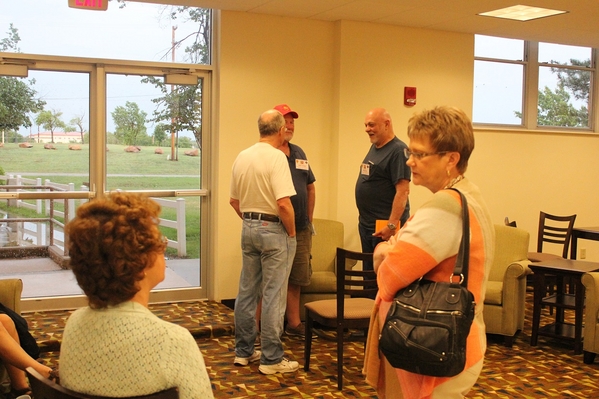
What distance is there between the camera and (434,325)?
1.93m

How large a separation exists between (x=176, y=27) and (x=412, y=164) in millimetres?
4635

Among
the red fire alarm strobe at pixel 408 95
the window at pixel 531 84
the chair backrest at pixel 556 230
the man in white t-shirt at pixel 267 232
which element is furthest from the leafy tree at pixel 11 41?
the chair backrest at pixel 556 230

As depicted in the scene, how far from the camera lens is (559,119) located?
8406 mm

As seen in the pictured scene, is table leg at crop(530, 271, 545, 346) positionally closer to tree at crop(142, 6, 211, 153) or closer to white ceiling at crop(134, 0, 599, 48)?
white ceiling at crop(134, 0, 599, 48)

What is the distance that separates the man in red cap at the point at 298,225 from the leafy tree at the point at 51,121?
2.04m

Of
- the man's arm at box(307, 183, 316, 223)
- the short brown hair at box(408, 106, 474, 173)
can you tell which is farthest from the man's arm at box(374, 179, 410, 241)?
the short brown hair at box(408, 106, 474, 173)

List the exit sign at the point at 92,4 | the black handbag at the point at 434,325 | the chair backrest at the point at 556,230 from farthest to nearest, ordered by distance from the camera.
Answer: the chair backrest at the point at 556,230
the exit sign at the point at 92,4
the black handbag at the point at 434,325

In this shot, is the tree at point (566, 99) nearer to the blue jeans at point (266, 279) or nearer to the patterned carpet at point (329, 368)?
the patterned carpet at point (329, 368)

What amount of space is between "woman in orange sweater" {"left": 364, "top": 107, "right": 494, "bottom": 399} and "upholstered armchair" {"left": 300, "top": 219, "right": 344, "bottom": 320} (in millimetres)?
3403

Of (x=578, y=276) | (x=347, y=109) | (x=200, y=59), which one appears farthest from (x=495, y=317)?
(x=200, y=59)

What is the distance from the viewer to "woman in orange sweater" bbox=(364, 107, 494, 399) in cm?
199

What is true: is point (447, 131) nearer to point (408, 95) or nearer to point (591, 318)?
point (591, 318)

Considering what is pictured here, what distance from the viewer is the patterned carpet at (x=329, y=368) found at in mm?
4273

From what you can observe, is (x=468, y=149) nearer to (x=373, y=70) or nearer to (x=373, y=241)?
(x=373, y=241)
